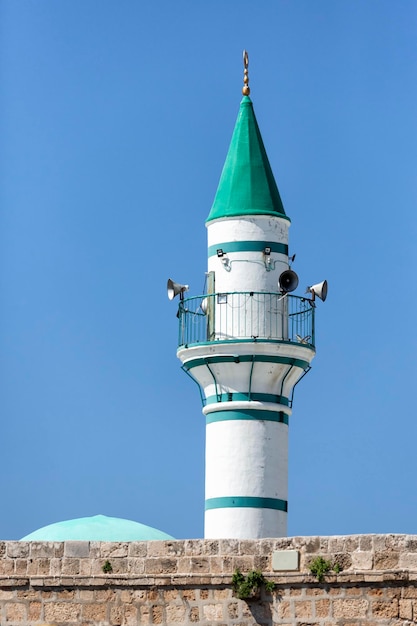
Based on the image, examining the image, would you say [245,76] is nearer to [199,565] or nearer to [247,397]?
[247,397]

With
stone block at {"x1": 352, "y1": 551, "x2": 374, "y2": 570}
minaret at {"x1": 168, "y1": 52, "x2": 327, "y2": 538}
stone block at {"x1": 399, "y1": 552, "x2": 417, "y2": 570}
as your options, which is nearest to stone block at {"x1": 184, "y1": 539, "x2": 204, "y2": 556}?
stone block at {"x1": 352, "y1": 551, "x2": 374, "y2": 570}

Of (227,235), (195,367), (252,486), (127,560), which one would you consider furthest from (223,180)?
(127,560)

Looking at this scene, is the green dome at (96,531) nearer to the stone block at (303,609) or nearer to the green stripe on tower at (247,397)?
the green stripe on tower at (247,397)

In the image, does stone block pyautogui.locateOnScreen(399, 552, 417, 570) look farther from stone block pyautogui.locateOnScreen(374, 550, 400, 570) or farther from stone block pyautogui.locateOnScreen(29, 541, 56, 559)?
stone block pyautogui.locateOnScreen(29, 541, 56, 559)

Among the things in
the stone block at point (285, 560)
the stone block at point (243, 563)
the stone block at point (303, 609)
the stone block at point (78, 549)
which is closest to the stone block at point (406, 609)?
the stone block at point (303, 609)

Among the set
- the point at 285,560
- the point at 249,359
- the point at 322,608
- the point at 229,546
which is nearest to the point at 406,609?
the point at 322,608

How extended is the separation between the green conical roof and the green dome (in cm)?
588

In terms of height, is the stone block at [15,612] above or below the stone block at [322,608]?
above

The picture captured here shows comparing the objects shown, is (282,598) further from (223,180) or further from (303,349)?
(223,180)

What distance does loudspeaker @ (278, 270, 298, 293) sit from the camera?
27.1 meters

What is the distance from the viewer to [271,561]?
18.5 metres

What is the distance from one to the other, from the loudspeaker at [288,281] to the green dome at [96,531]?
5.17 m

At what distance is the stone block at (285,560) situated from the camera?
1836 centimetres

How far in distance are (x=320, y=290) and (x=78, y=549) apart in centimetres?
913
